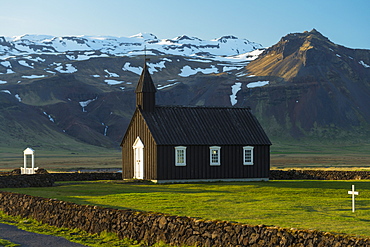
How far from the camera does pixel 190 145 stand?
2005 inches

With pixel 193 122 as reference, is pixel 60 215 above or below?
below

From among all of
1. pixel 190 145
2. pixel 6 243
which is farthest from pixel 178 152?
pixel 6 243

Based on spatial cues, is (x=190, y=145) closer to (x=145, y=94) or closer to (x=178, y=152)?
(x=178, y=152)

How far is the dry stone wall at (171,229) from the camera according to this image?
55.9 ft

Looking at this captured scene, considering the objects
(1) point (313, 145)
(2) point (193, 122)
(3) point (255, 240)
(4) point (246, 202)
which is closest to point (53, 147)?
(1) point (313, 145)

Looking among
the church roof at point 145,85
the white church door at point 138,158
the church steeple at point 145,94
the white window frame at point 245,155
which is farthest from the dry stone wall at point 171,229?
the white window frame at point 245,155

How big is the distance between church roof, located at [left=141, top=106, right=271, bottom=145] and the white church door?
2106 mm

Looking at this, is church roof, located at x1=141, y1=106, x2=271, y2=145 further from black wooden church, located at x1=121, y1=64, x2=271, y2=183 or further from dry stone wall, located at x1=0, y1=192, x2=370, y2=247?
dry stone wall, located at x1=0, y1=192, x2=370, y2=247

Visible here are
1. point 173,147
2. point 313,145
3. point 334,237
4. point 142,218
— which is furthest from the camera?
point 313,145

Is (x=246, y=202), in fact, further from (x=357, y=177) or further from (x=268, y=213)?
(x=357, y=177)

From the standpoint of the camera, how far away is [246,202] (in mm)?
31703

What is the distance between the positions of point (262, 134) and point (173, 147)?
8.50 m

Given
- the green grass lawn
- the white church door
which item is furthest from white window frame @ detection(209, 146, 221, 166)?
the green grass lawn

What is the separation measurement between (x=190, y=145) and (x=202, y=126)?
2.89 meters
